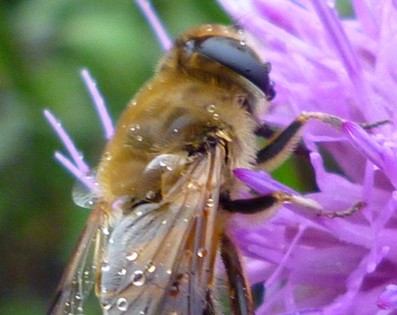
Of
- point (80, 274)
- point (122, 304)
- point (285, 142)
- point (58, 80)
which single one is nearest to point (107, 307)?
point (122, 304)

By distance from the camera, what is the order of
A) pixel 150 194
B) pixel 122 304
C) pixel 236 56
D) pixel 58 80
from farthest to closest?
pixel 58 80 → pixel 236 56 → pixel 150 194 → pixel 122 304

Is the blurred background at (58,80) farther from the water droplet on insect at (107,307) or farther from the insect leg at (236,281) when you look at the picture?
the water droplet on insect at (107,307)

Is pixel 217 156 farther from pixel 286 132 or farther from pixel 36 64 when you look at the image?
pixel 36 64

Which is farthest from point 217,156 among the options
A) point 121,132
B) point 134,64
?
point 134,64

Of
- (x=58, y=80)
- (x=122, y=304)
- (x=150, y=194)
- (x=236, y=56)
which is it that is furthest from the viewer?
(x=58, y=80)

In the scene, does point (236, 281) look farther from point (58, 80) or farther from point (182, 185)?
point (58, 80)

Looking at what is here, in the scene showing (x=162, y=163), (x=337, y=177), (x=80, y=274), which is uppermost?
(x=162, y=163)

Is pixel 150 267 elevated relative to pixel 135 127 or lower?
lower

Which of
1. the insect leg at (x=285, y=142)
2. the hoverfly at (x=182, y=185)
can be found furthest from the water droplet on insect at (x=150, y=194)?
the insect leg at (x=285, y=142)
